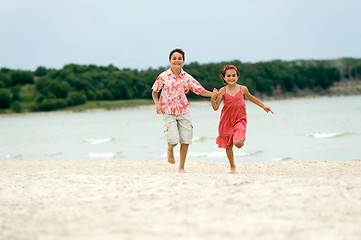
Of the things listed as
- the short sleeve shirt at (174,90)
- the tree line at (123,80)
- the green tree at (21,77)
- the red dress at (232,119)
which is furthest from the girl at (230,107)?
the green tree at (21,77)

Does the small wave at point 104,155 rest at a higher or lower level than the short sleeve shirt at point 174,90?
lower

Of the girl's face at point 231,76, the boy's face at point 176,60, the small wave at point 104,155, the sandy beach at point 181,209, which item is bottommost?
the small wave at point 104,155

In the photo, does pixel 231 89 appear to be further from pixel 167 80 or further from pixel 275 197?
pixel 275 197

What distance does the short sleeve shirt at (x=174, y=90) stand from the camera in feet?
21.2

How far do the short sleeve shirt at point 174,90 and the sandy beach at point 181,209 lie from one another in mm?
1402

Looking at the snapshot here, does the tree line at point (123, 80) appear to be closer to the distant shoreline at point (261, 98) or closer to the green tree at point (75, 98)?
the green tree at point (75, 98)

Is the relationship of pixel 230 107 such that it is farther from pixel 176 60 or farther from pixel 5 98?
pixel 5 98

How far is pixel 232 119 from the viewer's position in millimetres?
6500

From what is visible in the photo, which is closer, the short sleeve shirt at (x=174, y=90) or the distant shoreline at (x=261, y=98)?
the short sleeve shirt at (x=174, y=90)

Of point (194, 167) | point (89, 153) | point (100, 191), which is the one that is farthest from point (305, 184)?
point (89, 153)

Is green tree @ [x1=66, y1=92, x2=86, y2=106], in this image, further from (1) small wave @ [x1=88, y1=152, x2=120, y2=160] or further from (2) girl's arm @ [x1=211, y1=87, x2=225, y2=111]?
(2) girl's arm @ [x1=211, y1=87, x2=225, y2=111]

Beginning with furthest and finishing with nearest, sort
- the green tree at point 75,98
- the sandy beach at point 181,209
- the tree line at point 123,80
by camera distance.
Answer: the tree line at point 123,80
the green tree at point 75,98
the sandy beach at point 181,209

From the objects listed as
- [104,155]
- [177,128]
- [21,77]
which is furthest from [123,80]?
[177,128]

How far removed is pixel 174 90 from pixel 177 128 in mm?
612
